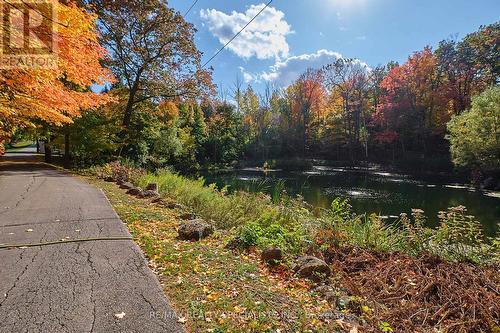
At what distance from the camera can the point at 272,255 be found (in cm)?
459

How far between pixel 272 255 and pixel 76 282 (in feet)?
8.65

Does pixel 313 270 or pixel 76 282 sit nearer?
pixel 76 282

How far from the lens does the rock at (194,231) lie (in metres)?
5.34

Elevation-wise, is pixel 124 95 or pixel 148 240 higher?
pixel 124 95

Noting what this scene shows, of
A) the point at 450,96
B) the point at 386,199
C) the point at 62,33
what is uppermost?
the point at 450,96

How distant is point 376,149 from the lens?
145 feet

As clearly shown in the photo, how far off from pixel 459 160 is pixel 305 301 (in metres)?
27.7

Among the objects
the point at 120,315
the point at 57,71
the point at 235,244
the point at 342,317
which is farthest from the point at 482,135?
the point at 120,315

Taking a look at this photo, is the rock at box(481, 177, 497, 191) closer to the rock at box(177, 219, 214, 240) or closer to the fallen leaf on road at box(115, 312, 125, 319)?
the rock at box(177, 219, 214, 240)

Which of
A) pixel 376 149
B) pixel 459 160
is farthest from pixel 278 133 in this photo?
pixel 459 160

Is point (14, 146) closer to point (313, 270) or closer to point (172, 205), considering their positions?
point (172, 205)

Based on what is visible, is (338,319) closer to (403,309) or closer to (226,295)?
(403,309)

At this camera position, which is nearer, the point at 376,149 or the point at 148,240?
the point at 148,240

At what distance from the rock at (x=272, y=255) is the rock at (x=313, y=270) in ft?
1.14
